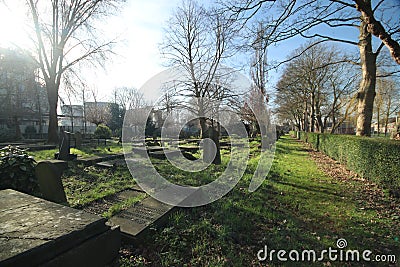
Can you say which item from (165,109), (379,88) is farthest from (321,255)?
(379,88)

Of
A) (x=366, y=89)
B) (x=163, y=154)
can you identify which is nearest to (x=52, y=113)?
(x=163, y=154)

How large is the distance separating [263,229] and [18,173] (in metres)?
4.89

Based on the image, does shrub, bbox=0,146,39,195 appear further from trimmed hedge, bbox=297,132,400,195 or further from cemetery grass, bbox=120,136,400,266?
trimmed hedge, bbox=297,132,400,195

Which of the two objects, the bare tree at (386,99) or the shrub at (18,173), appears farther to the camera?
the bare tree at (386,99)

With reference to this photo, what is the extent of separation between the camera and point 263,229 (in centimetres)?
328

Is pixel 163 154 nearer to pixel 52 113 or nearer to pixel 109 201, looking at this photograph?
pixel 109 201

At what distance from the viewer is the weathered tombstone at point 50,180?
3934 mm

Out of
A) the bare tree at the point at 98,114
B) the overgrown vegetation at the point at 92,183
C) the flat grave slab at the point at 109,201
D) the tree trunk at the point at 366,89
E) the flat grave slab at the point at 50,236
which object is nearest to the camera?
the flat grave slab at the point at 50,236

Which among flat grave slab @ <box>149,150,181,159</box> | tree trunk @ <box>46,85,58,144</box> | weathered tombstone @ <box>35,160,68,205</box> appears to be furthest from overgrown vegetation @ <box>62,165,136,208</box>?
tree trunk @ <box>46,85,58,144</box>

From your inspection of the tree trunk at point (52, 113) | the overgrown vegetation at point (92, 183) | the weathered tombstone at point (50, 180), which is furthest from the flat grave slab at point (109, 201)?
the tree trunk at point (52, 113)

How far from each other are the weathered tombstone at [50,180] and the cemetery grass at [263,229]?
2.27m

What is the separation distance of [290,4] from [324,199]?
682 centimetres

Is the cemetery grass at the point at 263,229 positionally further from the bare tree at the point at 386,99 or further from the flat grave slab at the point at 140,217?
the bare tree at the point at 386,99

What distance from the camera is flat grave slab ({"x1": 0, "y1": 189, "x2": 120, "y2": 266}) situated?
1.52 metres
